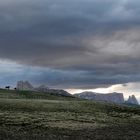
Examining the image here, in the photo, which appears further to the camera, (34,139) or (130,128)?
(130,128)

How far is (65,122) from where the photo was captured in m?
66.3

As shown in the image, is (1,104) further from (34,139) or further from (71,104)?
(34,139)

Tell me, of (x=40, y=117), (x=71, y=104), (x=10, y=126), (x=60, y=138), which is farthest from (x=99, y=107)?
(x=60, y=138)

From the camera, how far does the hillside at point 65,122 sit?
5151cm

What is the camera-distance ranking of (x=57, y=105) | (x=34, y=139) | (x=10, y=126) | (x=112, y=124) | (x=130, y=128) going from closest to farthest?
(x=34, y=139) < (x=10, y=126) < (x=130, y=128) < (x=112, y=124) < (x=57, y=105)

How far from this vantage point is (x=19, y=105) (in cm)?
8412

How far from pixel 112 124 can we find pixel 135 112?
982 inches

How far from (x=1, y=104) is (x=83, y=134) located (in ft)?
112

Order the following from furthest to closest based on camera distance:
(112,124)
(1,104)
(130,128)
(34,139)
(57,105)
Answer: (57,105) → (1,104) → (112,124) → (130,128) → (34,139)

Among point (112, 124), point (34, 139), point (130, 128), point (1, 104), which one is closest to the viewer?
point (34, 139)

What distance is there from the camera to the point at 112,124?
222 ft

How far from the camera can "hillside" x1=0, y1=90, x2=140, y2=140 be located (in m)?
51.5

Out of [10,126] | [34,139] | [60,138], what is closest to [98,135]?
[60,138]

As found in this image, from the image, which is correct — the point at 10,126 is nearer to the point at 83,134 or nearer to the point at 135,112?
the point at 83,134
